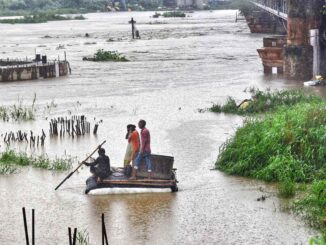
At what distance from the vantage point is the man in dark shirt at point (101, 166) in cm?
1959

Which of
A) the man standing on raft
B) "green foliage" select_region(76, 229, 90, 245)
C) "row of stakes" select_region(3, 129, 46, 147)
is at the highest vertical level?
the man standing on raft

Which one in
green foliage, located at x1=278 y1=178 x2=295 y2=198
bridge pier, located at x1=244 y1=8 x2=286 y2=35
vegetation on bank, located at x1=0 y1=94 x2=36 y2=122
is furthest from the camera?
bridge pier, located at x1=244 y1=8 x2=286 y2=35

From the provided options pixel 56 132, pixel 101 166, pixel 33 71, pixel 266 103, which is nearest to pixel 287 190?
pixel 101 166

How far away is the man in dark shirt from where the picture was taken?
64.3 feet

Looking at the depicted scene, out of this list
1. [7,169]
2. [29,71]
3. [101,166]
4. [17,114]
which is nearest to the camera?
[101,166]

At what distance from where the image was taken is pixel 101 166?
19.7 metres

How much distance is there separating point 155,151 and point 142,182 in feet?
19.0

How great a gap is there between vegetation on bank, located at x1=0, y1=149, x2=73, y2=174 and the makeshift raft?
3265mm

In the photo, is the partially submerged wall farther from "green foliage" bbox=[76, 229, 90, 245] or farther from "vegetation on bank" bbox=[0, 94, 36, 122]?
"green foliage" bbox=[76, 229, 90, 245]

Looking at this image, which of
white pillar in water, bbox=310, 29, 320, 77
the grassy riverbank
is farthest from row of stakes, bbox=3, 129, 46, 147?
white pillar in water, bbox=310, 29, 320, 77

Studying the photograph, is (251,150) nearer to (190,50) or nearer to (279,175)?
(279,175)

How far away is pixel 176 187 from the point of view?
66.4 feet

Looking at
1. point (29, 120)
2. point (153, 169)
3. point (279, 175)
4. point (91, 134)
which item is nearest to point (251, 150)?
point (279, 175)

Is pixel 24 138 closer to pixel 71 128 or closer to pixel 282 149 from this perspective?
pixel 71 128
